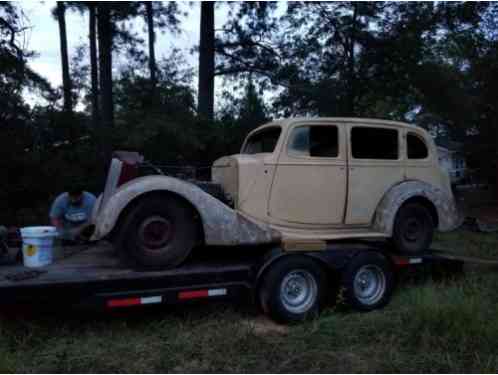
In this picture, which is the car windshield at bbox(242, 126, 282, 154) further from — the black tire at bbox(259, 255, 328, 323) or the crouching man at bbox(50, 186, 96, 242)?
the crouching man at bbox(50, 186, 96, 242)

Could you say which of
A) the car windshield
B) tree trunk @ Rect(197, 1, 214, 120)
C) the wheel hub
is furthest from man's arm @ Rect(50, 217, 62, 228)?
tree trunk @ Rect(197, 1, 214, 120)

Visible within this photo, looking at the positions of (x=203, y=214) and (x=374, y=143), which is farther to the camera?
(x=374, y=143)

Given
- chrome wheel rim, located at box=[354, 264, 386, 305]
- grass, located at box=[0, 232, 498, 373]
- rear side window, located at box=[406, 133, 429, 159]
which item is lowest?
grass, located at box=[0, 232, 498, 373]

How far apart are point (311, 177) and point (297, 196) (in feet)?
0.98

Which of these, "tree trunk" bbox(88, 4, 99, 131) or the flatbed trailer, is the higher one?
"tree trunk" bbox(88, 4, 99, 131)

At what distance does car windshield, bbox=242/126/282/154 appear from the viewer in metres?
5.87

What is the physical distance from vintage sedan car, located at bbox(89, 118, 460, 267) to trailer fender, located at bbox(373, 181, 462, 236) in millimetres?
14

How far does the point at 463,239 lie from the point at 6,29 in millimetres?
10869

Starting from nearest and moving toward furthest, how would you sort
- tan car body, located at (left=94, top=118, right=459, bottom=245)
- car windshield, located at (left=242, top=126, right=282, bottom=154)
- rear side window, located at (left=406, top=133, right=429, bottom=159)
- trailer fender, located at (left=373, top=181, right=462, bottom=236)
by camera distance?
tan car body, located at (left=94, top=118, right=459, bottom=245) < trailer fender, located at (left=373, top=181, right=462, bottom=236) < car windshield, located at (left=242, top=126, right=282, bottom=154) < rear side window, located at (left=406, top=133, right=429, bottom=159)

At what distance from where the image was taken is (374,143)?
19.3 ft

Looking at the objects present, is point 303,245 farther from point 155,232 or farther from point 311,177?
point 155,232

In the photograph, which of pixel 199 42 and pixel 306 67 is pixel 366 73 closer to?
pixel 306 67

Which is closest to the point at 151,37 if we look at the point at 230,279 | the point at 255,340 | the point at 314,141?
the point at 314,141

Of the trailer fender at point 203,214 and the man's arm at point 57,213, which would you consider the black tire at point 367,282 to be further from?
the man's arm at point 57,213
